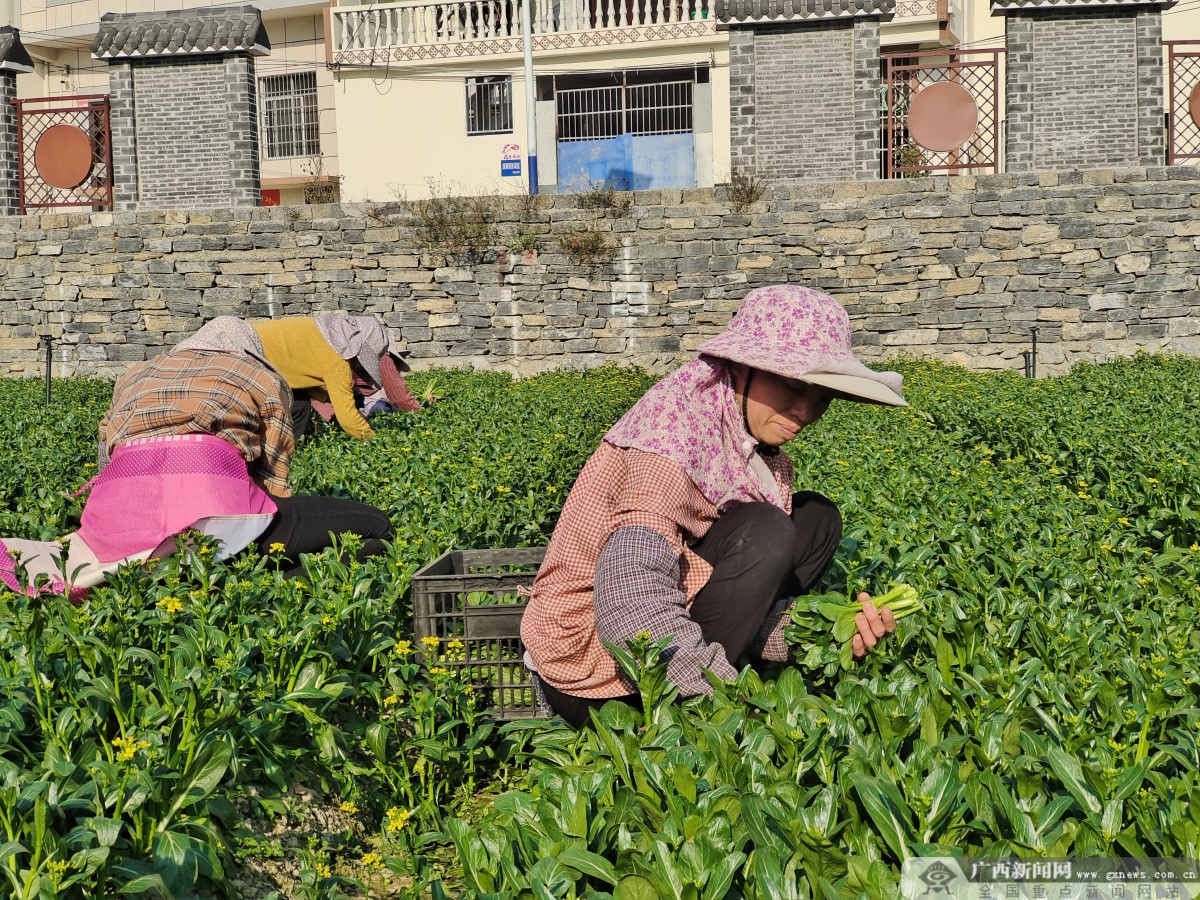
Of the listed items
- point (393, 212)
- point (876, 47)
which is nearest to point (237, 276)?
point (393, 212)

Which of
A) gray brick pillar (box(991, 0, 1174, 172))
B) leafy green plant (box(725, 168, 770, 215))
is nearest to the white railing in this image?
leafy green plant (box(725, 168, 770, 215))

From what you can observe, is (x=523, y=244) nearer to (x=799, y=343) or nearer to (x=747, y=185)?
(x=747, y=185)

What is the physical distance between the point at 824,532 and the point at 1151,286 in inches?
457

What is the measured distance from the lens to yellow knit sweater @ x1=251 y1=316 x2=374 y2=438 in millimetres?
7180

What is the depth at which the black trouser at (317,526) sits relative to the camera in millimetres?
4523

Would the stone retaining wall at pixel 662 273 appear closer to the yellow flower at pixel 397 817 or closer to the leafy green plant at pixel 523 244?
the leafy green plant at pixel 523 244

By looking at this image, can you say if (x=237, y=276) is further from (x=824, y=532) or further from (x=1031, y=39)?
(x=824, y=532)

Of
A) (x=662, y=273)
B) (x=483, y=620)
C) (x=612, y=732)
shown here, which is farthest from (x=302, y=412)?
(x=662, y=273)

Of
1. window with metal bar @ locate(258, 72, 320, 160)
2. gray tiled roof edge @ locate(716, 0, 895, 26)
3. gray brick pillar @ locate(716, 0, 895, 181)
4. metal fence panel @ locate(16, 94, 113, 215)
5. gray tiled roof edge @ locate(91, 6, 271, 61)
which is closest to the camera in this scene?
gray tiled roof edge @ locate(716, 0, 895, 26)

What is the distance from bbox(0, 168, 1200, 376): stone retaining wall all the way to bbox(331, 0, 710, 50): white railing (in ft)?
36.1

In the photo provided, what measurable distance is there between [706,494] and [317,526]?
180cm

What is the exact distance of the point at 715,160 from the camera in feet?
80.0

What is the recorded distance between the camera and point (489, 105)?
82.8ft

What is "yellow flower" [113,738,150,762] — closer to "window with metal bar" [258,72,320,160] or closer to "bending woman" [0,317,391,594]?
"bending woman" [0,317,391,594]
